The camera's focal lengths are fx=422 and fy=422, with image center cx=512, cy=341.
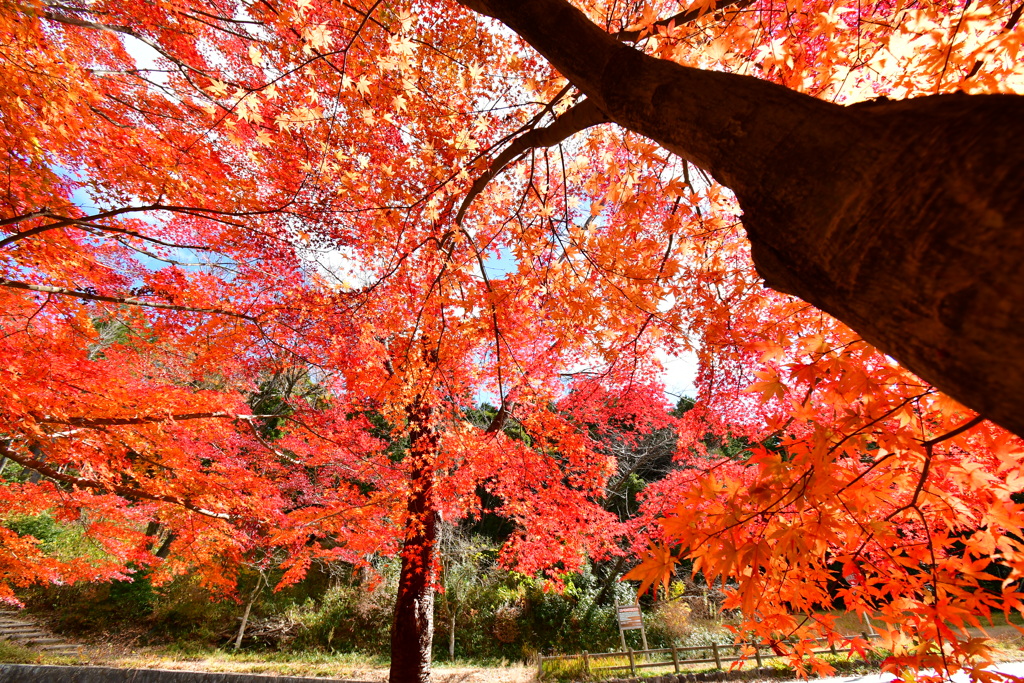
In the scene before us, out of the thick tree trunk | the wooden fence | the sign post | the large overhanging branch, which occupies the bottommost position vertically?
the wooden fence

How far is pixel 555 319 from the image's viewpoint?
450 cm


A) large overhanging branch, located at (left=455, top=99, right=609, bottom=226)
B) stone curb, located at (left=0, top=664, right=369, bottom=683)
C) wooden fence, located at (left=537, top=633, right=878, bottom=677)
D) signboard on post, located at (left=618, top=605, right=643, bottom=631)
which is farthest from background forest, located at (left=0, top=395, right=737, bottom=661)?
large overhanging branch, located at (left=455, top=99, right=609, bottom=226)

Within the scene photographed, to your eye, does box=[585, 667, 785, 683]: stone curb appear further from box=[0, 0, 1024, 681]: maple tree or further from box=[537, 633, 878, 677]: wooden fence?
box=[0, 0, 1024, 681]: maple tree

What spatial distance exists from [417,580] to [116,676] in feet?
22.6

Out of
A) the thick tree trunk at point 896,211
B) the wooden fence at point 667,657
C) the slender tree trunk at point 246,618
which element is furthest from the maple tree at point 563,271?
the wooden fence at point 667,657

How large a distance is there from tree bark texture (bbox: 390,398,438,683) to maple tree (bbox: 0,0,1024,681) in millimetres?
49

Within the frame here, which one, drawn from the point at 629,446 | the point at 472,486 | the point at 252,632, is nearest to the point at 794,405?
the point at 472,486

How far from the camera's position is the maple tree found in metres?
0.75

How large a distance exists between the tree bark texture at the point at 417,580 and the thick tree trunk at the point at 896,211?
593 cm

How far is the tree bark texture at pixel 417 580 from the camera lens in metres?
6.35

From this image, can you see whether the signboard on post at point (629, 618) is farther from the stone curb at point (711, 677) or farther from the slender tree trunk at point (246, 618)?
the slender tree trunk at point (246, 618)

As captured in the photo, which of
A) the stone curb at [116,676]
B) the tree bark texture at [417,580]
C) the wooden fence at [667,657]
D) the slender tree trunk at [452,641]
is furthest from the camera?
the slender tree trunk at [452,641]

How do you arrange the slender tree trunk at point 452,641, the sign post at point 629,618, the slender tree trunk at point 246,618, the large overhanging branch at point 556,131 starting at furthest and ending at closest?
the slender tree trunk at point 246,618
the slender tree trunk at point 452,641
the sign post at point 629,618
the large overhanging branch at point 556,131

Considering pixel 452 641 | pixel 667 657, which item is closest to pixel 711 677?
pixel 667 657
